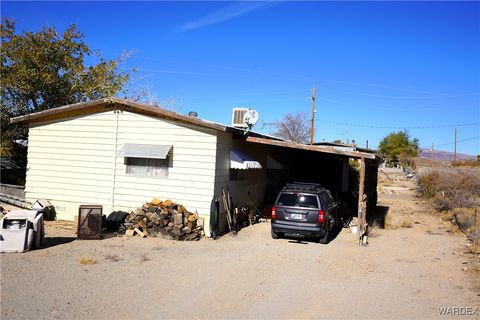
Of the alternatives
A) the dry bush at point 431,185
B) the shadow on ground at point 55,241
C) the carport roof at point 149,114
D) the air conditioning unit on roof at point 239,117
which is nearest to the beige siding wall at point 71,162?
the carport roof at point 149,114

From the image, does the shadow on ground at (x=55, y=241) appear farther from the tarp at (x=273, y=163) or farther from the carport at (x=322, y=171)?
the tarp at (x=273, y=163)

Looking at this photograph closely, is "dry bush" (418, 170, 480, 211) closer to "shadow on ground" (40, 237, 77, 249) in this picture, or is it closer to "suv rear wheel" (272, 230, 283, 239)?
"suv rear wheel" (272, 230, 283, 239)

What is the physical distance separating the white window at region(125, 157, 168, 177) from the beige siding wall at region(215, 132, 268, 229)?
1.67m

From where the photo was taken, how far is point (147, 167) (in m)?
13.0

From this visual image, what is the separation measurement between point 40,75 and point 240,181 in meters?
9.76

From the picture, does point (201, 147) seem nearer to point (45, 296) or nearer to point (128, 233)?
point (128, 233)

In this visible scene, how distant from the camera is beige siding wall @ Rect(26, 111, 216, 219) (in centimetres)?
1238

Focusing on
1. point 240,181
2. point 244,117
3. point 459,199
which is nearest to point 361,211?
point 240,181

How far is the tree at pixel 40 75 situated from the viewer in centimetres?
1720

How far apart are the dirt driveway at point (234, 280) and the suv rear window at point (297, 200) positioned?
3.70 ft

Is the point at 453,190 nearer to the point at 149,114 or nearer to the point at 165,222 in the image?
the point at 165,222

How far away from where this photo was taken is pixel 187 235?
11867 millimetres

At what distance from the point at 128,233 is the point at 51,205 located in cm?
364

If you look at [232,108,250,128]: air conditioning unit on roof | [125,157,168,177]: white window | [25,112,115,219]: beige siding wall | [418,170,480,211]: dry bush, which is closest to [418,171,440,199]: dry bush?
[418,170,480,211]: dry bush
